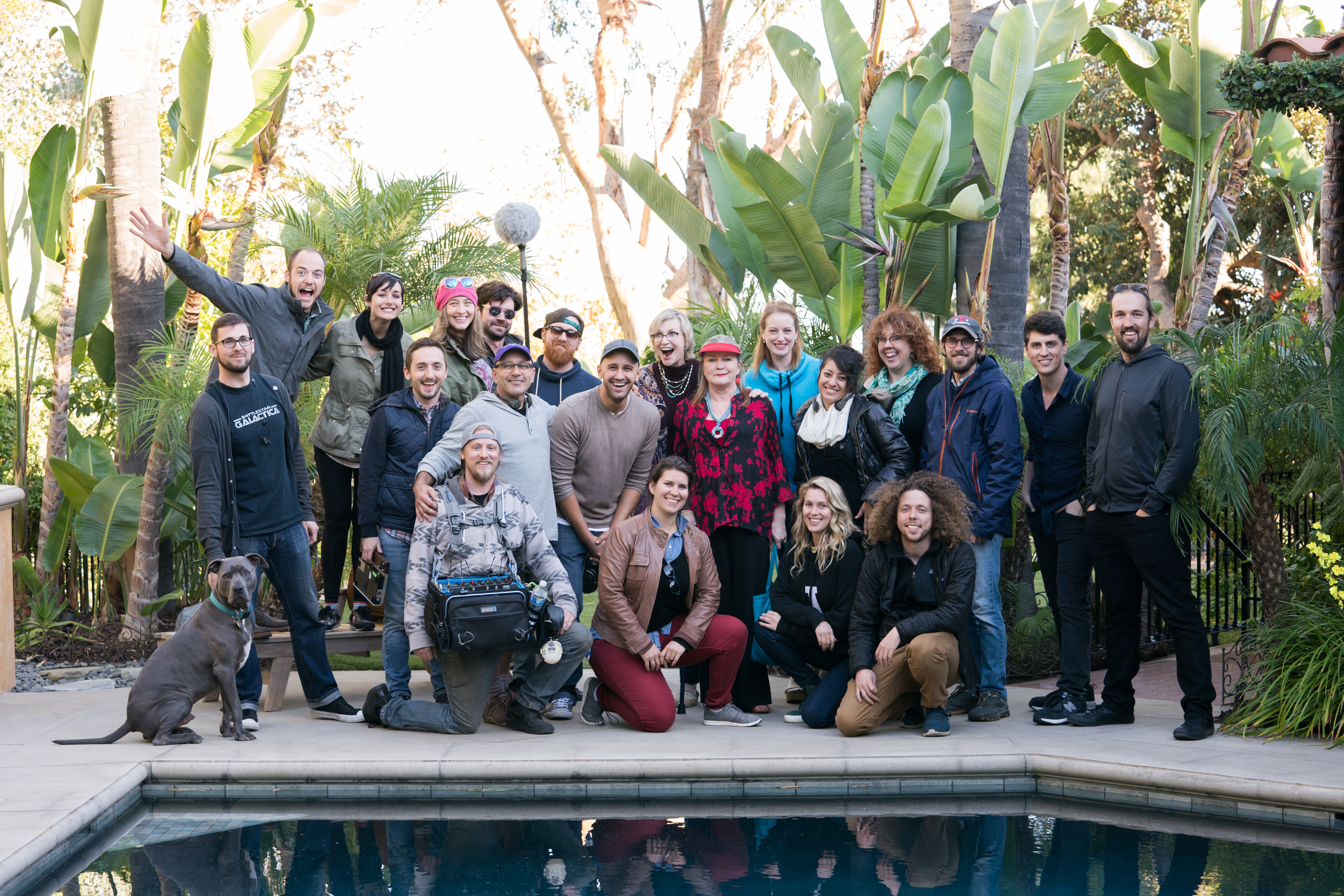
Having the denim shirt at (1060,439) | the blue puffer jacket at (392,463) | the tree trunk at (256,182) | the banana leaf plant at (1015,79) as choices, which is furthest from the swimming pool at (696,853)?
the tree trunk at (256,182)

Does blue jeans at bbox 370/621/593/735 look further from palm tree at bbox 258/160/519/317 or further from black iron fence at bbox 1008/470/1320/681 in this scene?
palm tree at bbox 258/160/519/317

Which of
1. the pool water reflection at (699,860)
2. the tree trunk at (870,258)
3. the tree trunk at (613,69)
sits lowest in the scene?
the pool water reflection at (699,860)

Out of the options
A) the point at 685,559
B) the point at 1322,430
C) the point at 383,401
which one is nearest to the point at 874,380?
the point at 685,559

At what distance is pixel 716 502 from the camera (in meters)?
5.56

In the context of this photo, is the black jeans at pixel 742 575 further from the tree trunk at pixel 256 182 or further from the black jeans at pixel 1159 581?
the tree trunk at pixel 256 182

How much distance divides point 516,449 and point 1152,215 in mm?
17122

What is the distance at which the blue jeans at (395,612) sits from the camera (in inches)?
215

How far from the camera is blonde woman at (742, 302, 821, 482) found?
225 inches

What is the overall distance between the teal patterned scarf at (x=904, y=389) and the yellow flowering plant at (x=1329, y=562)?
6.21 ft

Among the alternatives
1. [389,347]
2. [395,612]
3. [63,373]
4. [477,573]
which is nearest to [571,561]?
[477,573]

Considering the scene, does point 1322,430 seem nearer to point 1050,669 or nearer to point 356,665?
point 1050,669

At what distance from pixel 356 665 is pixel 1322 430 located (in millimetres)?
5623

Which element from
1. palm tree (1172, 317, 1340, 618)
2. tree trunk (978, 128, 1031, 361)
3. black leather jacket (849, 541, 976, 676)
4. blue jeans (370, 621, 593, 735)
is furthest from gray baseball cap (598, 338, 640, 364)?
tree trunk (978, 128, 1031, 361)

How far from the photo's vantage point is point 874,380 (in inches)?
230
